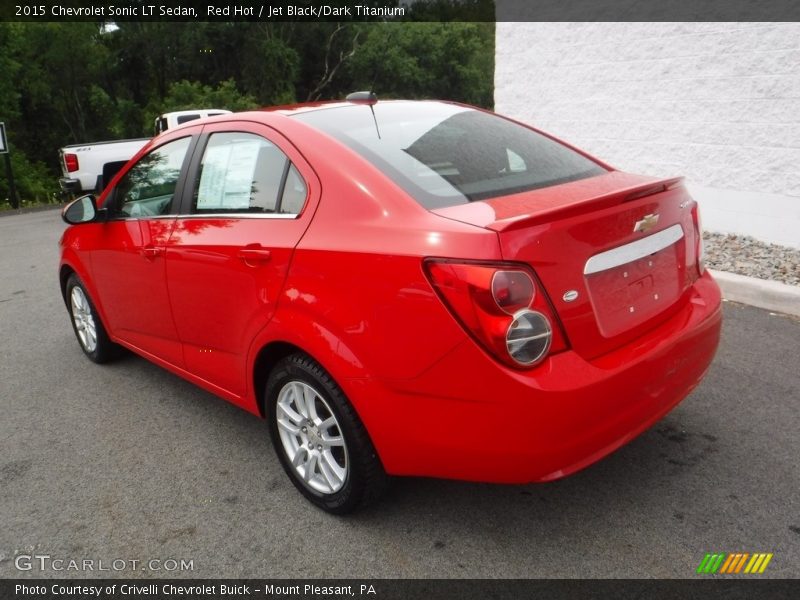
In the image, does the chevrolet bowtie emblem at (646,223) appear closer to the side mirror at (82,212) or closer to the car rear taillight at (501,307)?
the car rear taillight at (501,307)

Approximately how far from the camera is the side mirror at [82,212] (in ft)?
13.8

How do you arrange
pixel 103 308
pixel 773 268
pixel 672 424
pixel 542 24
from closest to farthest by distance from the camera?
1. pixel 672 424
2. pixel 103 308
3. pixel 773 268
4. pixel 542 24

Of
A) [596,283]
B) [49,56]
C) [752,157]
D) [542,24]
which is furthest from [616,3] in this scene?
[49,56]

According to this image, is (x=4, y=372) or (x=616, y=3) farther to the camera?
(x=616, y=3)

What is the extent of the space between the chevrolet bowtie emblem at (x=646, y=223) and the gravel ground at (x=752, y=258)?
135 inches

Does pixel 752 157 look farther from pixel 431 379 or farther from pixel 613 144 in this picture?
pixel 431 379

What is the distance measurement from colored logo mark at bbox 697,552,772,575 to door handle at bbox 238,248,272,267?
79.3 inches

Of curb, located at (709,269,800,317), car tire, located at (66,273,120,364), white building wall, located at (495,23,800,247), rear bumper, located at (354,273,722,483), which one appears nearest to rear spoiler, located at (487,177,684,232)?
rear bumper, located at (354,273,722,483)

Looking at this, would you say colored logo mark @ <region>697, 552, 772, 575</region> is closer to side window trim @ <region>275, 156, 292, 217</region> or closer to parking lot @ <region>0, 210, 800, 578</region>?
parking lot @ <region>0, 210, 800, 578</region>

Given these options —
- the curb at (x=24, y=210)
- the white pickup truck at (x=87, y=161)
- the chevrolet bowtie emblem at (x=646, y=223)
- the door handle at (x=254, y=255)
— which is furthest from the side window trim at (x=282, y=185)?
the curb at (x=24, y=210)

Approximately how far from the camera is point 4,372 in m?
4.91
